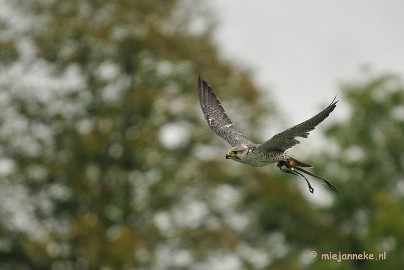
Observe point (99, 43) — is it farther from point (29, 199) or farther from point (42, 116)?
point (29, 199)

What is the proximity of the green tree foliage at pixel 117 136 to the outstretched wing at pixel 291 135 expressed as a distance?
11819mm

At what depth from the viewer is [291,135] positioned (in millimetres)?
11117

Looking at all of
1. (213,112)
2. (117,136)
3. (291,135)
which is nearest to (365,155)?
(117,136)

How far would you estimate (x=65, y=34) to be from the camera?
2341 centimetres

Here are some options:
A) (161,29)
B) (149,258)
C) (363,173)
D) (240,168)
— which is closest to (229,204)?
(240,168)

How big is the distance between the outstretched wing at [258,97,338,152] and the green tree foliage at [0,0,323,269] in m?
11.8

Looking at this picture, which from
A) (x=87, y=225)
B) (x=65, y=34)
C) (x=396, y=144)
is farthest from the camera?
(x=396, y=144)

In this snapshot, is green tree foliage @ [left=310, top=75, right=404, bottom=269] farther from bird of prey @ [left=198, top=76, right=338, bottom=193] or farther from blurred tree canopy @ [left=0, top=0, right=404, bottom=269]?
bird of prey @ [left=198, top=76, right=338, bottom=193]

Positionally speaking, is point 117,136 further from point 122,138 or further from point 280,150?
point 280,150

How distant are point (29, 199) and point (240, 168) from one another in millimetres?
4735

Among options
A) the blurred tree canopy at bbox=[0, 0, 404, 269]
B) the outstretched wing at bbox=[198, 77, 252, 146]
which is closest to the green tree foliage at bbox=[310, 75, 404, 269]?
the blurred tree canopy at bbox=[0, 0, 404, 269]

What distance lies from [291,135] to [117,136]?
12870mm

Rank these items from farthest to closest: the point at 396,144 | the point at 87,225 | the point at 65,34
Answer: the point at 396,144
the point at 65,34
the point at 87,225

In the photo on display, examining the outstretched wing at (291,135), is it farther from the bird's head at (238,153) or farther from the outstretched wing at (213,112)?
the outstretched wing at (213,112)
